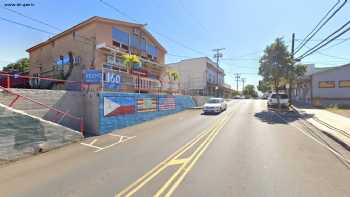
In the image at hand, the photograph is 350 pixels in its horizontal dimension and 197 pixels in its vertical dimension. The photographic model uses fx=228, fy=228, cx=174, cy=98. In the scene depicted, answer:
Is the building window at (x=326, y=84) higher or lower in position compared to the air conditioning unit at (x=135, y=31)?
lower

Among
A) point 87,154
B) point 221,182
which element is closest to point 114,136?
point 87,154

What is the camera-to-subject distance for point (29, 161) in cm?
838

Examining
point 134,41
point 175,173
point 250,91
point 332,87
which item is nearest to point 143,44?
point 134,41

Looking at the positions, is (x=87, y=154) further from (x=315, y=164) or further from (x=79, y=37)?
(x=79, y=37)

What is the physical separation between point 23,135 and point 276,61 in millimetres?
26490

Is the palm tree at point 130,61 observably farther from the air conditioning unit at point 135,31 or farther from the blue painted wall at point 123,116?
the air conditioning unit at point 135,31

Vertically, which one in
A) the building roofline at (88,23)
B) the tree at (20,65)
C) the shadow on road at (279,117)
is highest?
the building roofline at (88,23)

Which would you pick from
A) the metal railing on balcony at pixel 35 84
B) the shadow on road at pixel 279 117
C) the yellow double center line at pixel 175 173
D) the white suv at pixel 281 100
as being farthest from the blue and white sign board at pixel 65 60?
the white suv at pixel 281 100

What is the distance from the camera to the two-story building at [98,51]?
2062 centimetres

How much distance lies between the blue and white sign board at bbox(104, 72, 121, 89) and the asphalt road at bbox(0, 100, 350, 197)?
17.3 ft

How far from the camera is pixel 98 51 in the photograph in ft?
67.8

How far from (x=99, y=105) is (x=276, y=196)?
10899 millimetres

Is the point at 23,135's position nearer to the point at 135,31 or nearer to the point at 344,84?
the point at 135,31

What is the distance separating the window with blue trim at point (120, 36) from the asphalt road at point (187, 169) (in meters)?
14.8
